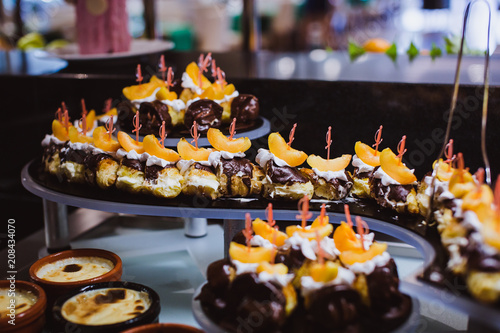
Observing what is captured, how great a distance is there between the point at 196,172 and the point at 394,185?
26.7 inches

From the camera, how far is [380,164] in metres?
1.88

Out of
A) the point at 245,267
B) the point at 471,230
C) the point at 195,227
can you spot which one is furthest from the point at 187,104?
the point at 471,230

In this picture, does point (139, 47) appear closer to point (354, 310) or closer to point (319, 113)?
point (319, 113)

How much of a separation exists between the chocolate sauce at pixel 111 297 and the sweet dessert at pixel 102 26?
5.79 ft

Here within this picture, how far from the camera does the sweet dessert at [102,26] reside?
300cm

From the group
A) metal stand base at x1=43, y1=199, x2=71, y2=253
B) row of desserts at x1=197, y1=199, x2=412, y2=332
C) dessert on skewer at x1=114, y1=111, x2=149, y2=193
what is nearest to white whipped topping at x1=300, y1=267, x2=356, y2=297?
row of desserts at x1=197, y1=199, x2=412, y2=332

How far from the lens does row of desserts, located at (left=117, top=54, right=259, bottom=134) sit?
7.07 ft

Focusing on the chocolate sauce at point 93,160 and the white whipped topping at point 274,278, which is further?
the chocolate sauce at point 93,160

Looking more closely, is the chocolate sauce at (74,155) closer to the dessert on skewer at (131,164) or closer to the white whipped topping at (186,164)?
the dessert on skewer at (131,164)

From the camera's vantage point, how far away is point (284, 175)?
6.15 feet

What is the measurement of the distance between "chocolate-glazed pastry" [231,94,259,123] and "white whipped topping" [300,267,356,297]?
943mm

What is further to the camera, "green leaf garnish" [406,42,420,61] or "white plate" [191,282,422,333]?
"green leaf garnish" [406,42,420,61]

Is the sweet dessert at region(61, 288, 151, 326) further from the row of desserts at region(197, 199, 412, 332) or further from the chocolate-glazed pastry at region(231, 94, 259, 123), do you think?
the chocolate-glazed pastry at region(231, 94, 259, 123)

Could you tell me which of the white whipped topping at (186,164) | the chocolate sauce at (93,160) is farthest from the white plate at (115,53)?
the white whipped topping at (186,164)
